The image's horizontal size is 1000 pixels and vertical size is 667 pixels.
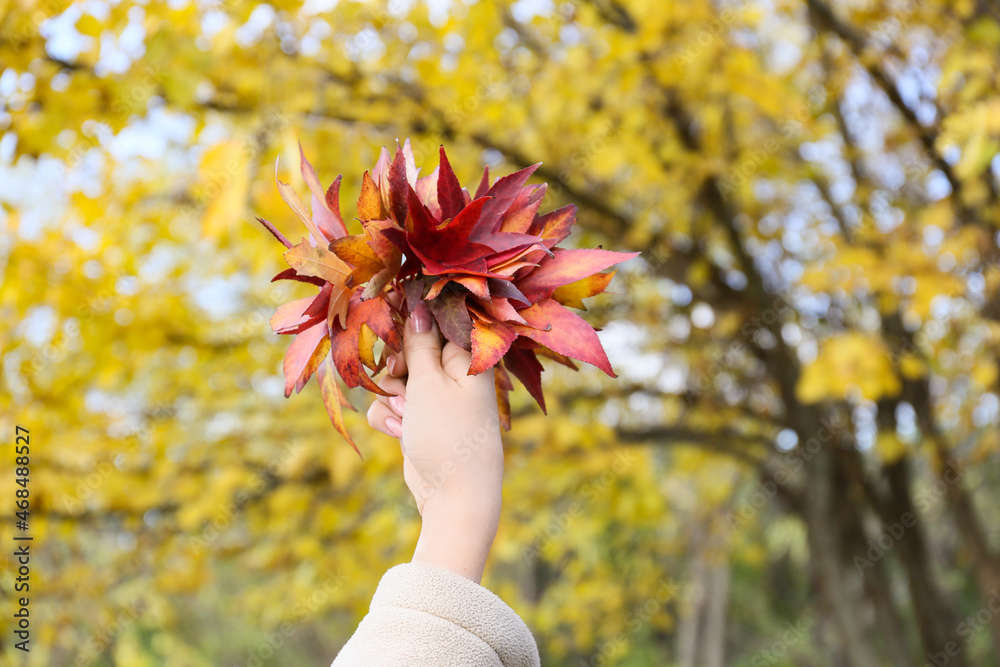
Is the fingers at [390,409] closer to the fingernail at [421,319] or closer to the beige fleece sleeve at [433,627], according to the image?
the fingernail at [421,319]

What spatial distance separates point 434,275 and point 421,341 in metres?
0.07

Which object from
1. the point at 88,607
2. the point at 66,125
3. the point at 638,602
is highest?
the point at 66,125

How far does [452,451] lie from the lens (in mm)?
694

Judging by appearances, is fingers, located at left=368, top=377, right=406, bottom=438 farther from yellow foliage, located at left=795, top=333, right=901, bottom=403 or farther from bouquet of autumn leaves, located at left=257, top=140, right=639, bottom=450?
yellow foliage, located at left=795, top=333, right=901, bottom=403

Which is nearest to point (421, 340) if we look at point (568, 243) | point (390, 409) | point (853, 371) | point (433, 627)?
point (390, 409)

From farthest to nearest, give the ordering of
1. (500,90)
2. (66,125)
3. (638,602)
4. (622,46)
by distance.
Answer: (638,602) < (500,90) < (622,46) < (66,125)

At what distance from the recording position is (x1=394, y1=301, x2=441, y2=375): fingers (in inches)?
28.9

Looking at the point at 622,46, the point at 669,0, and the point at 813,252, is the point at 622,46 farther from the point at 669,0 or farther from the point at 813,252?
the point at 813,252

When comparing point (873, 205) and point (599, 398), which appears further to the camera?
point (873, 205)

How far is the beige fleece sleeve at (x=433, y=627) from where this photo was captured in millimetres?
608

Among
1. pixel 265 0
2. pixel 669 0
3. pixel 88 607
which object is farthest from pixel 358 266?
pixel 88 607

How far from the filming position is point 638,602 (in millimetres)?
5238

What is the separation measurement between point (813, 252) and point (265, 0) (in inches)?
117

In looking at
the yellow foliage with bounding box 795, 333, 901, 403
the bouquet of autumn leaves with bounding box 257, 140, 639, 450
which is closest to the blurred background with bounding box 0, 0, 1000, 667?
the yellow foliage with bounding box 795, 333, 901, 403
